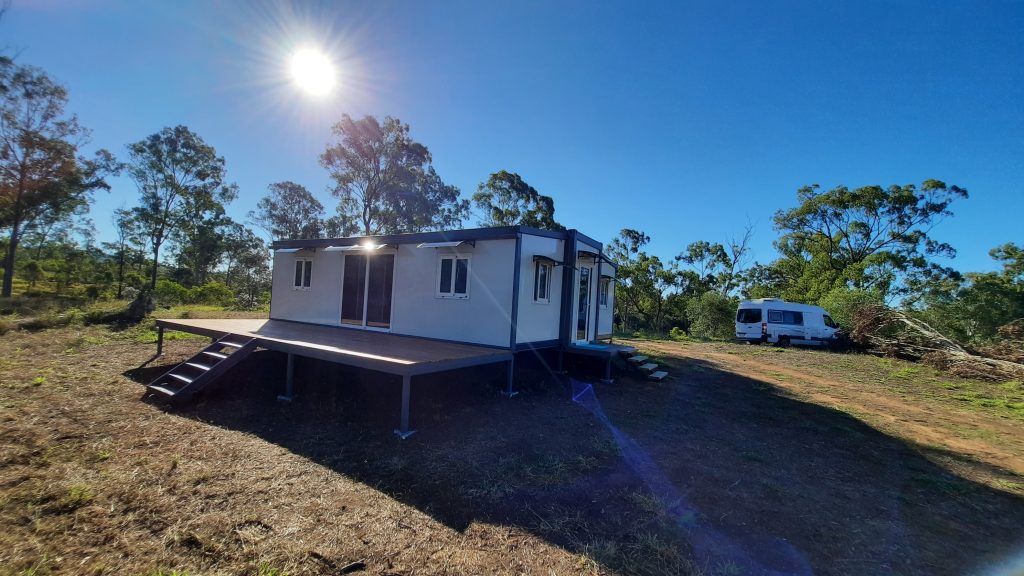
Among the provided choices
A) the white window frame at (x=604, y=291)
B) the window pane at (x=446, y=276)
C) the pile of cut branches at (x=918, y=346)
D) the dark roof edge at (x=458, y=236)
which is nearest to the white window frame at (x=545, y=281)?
the dark roof edge at (x=458, y=236)

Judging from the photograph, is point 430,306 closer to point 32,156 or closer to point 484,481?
point 484,481

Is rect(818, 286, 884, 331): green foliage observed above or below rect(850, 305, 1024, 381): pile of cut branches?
above

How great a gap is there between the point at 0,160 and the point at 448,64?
67.8ft

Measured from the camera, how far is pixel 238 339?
6.96 m

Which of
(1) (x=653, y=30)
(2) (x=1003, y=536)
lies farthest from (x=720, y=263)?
(2) (x=1003, y=536)

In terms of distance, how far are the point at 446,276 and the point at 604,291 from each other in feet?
15.1

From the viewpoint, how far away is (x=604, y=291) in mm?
10156

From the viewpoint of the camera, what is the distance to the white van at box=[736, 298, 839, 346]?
15.5 meters

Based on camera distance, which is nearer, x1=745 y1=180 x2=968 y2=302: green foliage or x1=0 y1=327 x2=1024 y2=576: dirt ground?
x1=0 y1=327 x2=1024 y2=576: dirt ground

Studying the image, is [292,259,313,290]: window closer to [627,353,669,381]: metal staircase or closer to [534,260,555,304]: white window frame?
[534,260,555,304]: white window frame

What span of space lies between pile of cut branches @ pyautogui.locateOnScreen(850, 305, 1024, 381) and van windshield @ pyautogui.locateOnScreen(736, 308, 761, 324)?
3061 millimetres

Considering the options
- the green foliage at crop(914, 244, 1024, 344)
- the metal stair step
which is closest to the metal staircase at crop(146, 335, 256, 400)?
the metal stair step

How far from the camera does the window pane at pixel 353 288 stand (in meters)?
8.69

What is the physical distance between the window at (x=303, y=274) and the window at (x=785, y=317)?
16.8 metres
